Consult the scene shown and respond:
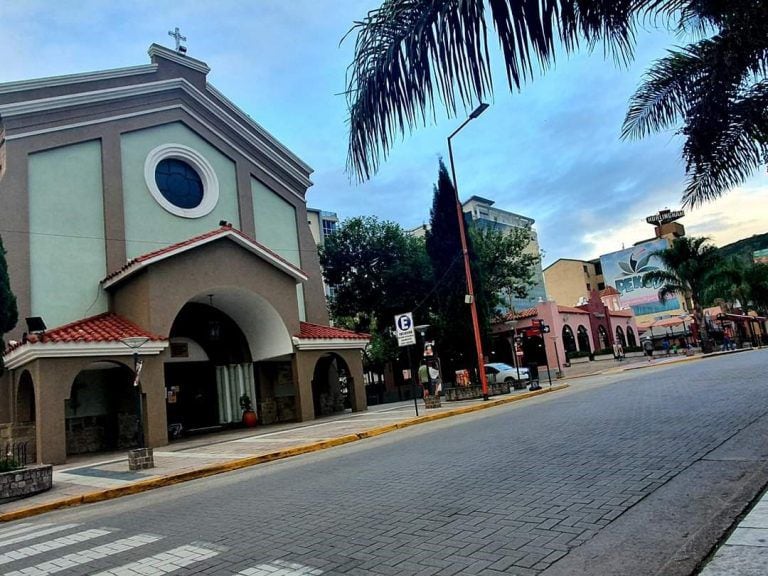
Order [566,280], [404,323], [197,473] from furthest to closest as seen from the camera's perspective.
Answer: [566,280] → [404,323] → [197,473]

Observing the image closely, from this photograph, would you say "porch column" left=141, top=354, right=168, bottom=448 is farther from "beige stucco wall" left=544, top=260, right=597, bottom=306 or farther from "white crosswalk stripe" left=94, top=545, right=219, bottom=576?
"beige stucco wall" left=544, top=260, right=597, bottom=306

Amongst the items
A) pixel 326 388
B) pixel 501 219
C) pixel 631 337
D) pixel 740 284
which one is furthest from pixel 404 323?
pixel 501 219

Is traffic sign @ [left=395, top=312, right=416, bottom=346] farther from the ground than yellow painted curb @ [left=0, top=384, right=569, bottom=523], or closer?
farther from the ground

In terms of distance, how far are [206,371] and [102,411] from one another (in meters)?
4.24

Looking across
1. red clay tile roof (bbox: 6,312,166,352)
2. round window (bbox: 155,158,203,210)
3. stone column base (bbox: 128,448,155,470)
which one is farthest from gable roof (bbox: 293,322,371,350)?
stone column base (bbox: 128,448,155,470)

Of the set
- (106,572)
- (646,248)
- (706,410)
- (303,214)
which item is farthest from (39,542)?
(646,248)

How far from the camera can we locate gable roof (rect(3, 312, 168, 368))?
13398 millimetres

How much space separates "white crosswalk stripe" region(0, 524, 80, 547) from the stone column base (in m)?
3.76

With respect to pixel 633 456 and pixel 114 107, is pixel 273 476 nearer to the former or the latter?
pixel 633 456

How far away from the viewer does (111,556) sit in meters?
4.93

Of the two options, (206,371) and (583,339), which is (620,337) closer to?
(583,339)

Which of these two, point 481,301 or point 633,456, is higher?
point 481,301

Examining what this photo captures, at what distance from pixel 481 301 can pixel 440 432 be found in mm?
17577

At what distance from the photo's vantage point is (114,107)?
61.7 feet
